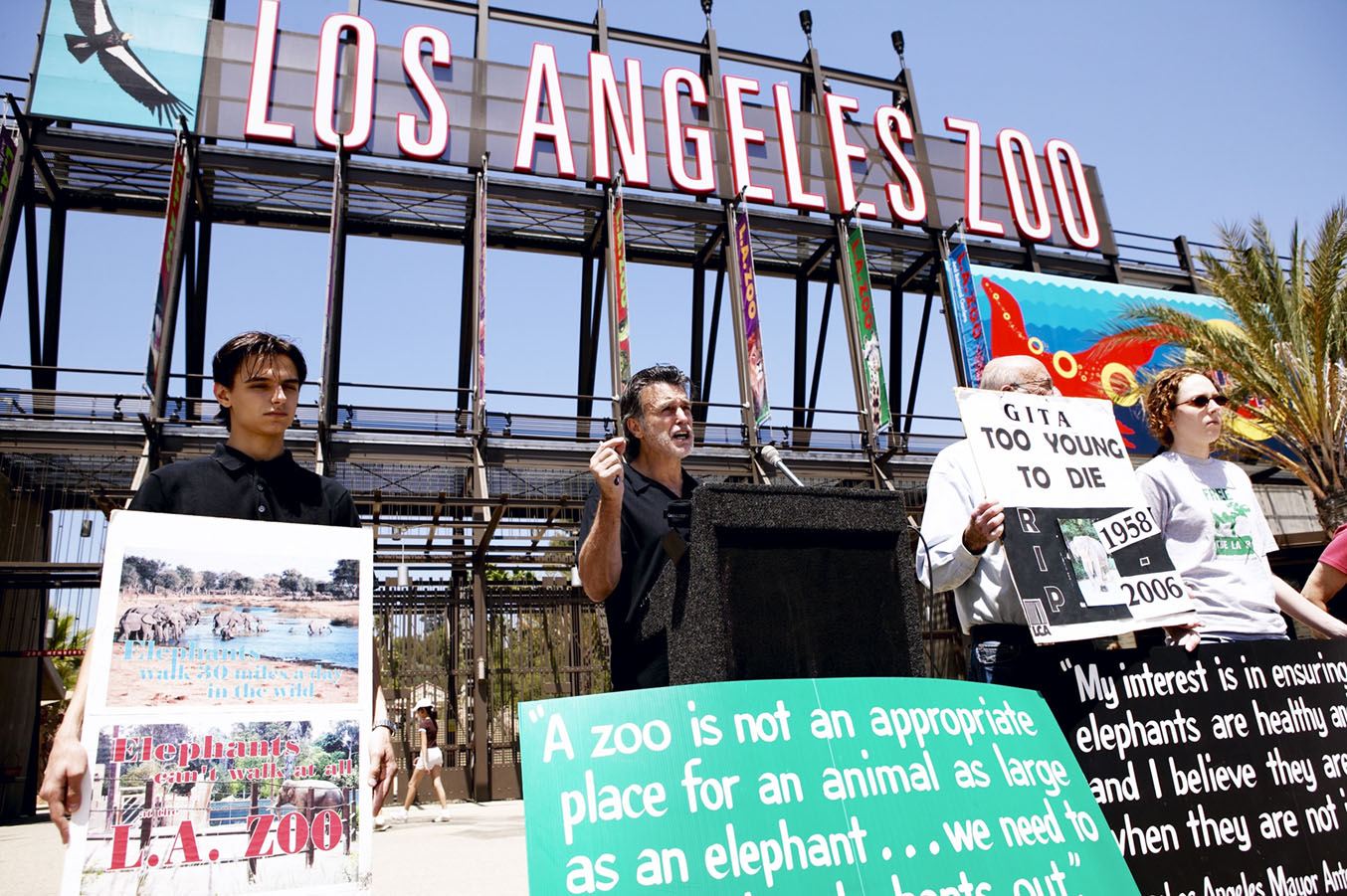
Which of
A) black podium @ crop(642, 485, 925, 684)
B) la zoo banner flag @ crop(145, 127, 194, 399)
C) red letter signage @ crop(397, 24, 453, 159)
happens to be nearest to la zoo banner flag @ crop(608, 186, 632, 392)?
red letter signage @ crop(397, 24, 453, 159)

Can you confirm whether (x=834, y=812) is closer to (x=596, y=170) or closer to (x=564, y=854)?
(x=564, y=854)

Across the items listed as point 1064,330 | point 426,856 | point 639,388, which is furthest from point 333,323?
point 1064,330

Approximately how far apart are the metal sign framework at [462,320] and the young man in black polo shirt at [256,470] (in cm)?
841

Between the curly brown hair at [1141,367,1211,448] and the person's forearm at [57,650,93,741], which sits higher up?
the curly brown hair at [1141,367,1211,448]

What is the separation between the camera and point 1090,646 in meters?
2.69

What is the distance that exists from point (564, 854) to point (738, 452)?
38.0ft

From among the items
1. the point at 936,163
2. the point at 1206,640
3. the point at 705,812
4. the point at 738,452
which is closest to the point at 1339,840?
the point at 1206,640

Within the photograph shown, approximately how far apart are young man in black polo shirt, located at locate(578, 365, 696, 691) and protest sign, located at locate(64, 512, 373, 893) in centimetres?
66

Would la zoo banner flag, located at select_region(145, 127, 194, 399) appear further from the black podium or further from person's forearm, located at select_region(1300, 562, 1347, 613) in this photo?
person's forearm, located at select_region(1300, 562, 1347, 613)

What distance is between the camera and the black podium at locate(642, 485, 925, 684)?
2.03 m

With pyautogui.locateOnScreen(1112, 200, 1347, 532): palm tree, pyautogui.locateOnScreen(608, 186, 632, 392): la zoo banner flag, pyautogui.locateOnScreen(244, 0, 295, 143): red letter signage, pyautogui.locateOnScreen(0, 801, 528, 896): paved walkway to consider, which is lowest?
pyautogui.locateOnScreen(0, 801, 528, 896): paved walkway

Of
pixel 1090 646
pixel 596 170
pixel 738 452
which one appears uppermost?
pixel 596 170

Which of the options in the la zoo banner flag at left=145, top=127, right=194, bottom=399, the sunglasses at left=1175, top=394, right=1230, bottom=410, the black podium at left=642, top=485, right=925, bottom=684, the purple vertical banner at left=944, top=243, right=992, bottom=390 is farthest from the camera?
the purple vertical banner at left=944, top=243, right=992, bottom=390

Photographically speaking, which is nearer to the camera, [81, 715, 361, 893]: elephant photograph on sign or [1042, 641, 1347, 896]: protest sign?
→ [81, 715, 361, 893]: elephant photograph on sign
